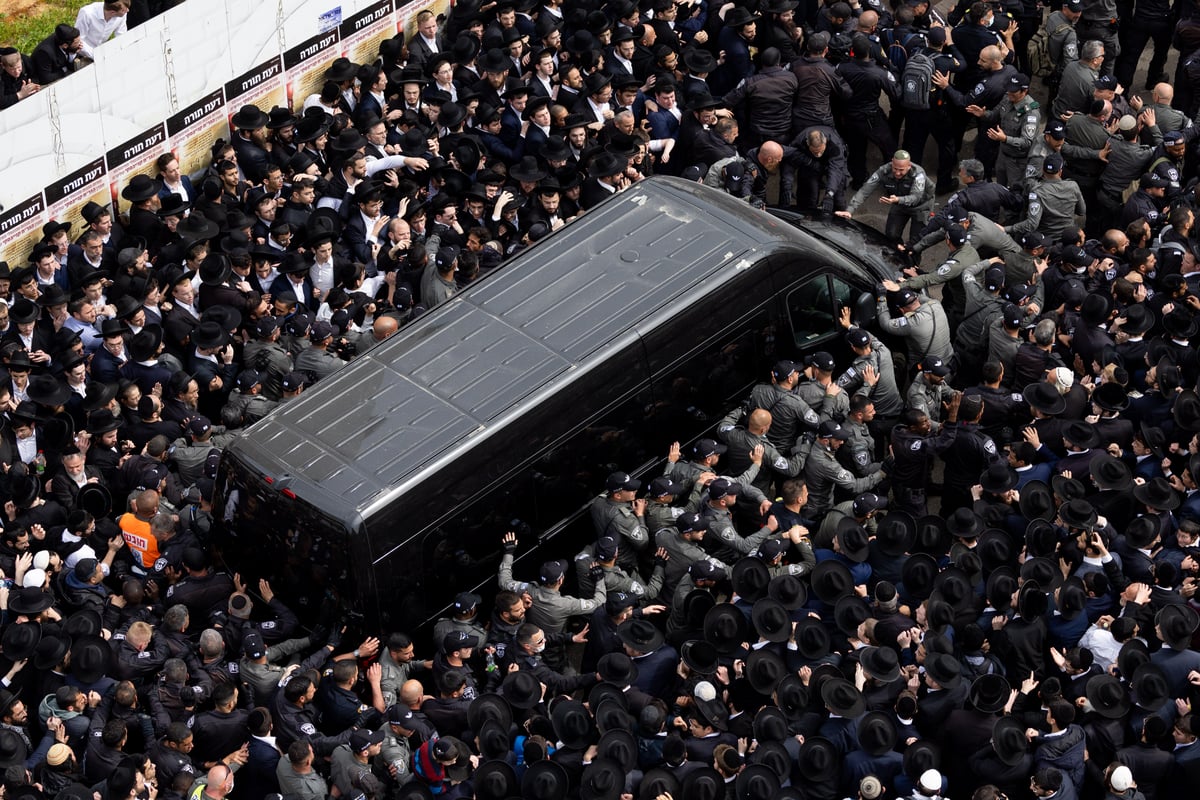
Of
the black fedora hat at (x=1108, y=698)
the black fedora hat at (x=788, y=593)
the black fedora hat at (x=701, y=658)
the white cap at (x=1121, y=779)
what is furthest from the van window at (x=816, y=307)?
the white cap at (x=1121, y=779)

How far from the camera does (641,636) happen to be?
→ 1146 cm

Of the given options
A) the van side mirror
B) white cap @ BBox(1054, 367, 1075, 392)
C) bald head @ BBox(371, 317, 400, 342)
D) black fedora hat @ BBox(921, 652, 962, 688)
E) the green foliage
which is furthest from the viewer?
the green foliage

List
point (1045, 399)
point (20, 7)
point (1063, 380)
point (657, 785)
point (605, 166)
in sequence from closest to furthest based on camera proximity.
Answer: point (657, 785)
point (1045, 399)
point (1063, 380)
point (605, 166)
point (20, 7)

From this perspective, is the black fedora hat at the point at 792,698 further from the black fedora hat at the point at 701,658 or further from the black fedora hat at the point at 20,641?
the black fedora hat at the point at 20,641

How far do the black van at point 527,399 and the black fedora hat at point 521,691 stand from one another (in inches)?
40.5

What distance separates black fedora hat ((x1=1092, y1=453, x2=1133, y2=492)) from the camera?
12250 mm

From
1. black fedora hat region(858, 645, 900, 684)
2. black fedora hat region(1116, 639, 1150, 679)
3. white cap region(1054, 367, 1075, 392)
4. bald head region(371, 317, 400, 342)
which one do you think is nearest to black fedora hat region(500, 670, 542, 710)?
black fedora hat region(858, 645, 900, 684)

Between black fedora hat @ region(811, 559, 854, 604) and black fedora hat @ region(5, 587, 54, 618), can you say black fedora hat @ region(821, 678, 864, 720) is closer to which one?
black fedora hat @ region(811, 559, 854, 604)

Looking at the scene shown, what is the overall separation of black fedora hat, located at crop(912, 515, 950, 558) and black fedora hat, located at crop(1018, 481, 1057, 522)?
63 centimetres

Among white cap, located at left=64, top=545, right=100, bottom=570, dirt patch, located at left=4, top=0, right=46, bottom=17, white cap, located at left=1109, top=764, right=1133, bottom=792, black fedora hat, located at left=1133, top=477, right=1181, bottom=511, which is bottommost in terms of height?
dirt patch, located at left=4, top=0, right=46, bottom=17

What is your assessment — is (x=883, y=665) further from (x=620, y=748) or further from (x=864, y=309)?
(x=864, y=309)

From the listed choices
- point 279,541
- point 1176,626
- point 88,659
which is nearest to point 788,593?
point 1176,626

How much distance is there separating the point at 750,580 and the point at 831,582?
0.58m

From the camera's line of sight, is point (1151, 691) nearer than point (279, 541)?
Yes
